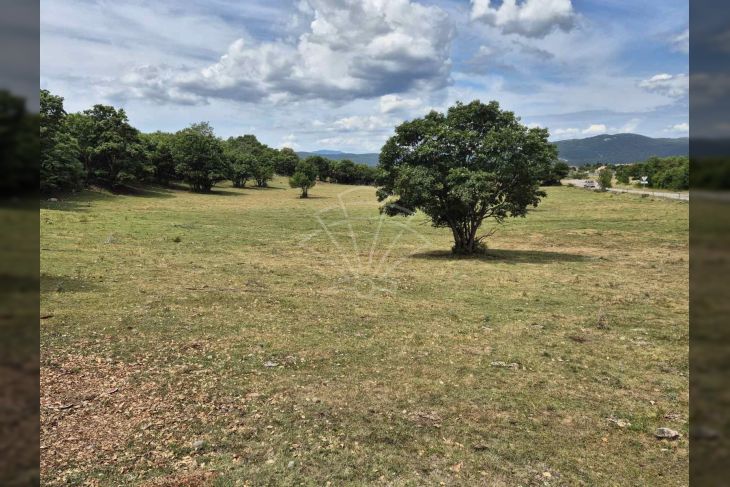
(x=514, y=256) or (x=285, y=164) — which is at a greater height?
(x=285, y=164)

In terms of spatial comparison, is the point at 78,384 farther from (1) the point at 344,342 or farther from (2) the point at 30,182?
(2) the point at 30,182

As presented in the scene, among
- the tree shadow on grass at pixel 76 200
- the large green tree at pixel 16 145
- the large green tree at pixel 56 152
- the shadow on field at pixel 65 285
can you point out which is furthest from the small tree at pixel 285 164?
the large green tree at pixel 16 145

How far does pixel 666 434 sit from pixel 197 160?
8229cm

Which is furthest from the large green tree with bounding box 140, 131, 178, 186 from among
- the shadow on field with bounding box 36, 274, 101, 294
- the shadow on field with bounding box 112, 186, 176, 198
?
the shadow on field with bounding box 36, 274, 101, 294

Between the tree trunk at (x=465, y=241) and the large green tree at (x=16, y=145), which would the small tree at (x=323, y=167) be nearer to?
the tree trunk at (x=465, y=241)

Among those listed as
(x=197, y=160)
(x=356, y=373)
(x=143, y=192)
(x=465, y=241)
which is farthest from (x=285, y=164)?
(x=356, y=373)

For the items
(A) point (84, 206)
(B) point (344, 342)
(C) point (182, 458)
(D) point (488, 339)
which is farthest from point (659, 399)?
(A) point (84, 206)

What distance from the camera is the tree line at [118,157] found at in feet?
166

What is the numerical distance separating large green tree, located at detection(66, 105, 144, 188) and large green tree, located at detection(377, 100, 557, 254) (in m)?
52.4

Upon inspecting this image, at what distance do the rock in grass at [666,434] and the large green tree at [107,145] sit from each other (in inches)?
2732

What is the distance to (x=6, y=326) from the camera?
1949 millimetres

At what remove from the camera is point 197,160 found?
80.2 m

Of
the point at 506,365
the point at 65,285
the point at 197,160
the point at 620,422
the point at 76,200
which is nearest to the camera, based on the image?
the point at 620,422

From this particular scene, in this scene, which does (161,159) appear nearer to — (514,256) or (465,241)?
(465,241)
